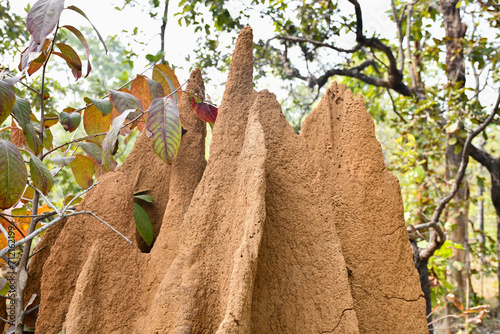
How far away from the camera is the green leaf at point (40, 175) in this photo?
155 centimetres

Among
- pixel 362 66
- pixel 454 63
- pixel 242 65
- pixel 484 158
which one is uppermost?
pixel 362 66

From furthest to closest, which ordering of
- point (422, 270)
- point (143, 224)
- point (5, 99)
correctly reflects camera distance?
point (422, 270) → point (143, 224) → point (5, 99)

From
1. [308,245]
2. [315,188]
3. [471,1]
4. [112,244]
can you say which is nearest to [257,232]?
[308,245]

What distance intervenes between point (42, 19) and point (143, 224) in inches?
40.6

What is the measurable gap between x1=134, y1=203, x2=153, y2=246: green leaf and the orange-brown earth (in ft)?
0.19

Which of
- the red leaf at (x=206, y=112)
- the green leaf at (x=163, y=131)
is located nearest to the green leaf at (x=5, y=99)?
the green leaf at (x=163, y=131)

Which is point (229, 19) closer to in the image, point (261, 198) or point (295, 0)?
point (295, 0)

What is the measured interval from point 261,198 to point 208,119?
786mm

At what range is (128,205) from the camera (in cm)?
191

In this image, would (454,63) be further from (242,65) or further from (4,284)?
(4,284)

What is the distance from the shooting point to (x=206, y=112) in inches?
81.0

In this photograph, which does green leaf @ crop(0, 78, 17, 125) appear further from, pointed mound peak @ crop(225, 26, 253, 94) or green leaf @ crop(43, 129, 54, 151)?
pointed mound peak @ crop(225, 26, 253, 94)

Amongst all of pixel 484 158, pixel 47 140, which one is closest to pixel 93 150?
pixel 47 140

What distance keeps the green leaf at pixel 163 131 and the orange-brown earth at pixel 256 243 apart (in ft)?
0.67
